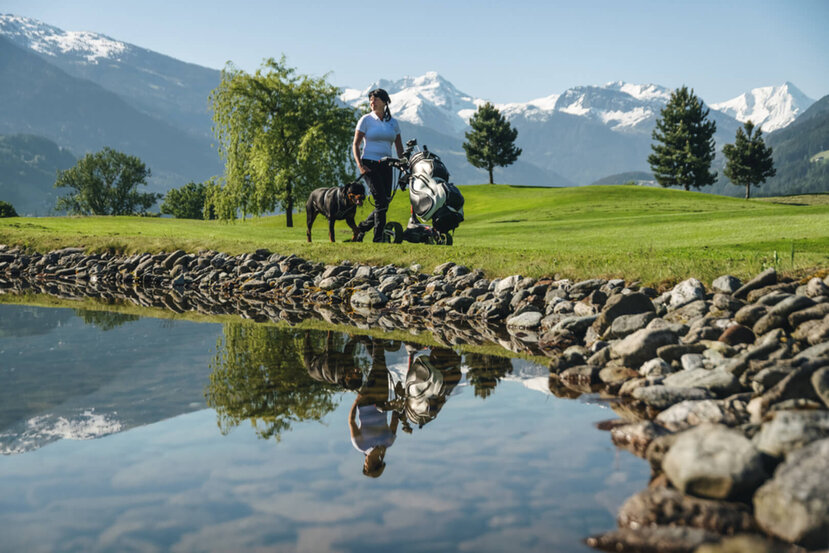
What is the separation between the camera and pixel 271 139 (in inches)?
1615

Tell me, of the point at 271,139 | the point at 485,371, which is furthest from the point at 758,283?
the point at 271,139

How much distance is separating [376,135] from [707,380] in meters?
11.0

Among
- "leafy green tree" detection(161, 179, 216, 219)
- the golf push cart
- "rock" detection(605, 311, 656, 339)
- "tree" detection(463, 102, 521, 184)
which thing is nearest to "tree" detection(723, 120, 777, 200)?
"tree" detection(463, 102, 521, 184)

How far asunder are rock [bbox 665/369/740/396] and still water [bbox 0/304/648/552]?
786 millimetres

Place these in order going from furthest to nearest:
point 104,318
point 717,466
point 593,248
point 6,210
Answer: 1. point 6,210
2. point 593,248
3. point 104,318
4. point 717,466

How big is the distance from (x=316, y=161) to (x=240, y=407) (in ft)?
114

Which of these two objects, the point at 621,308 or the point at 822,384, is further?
the point at 621,308

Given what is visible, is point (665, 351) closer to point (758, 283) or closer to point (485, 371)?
point (485, 371)

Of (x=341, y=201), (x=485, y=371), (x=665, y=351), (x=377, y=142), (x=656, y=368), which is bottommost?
(x=485, y=371)

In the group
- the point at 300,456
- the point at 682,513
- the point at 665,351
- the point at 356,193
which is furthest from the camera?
the point at 356,193

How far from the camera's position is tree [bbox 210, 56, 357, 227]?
40.8m

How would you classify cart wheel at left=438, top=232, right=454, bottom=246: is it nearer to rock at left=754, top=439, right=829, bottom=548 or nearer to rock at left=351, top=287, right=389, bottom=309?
rock at left=351, top=287, right=389, bottom=309

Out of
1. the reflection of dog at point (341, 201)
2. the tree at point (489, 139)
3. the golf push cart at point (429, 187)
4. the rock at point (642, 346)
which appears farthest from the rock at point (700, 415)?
the tree at point (489, 139)

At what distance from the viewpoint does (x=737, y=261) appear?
1284 centimetres
